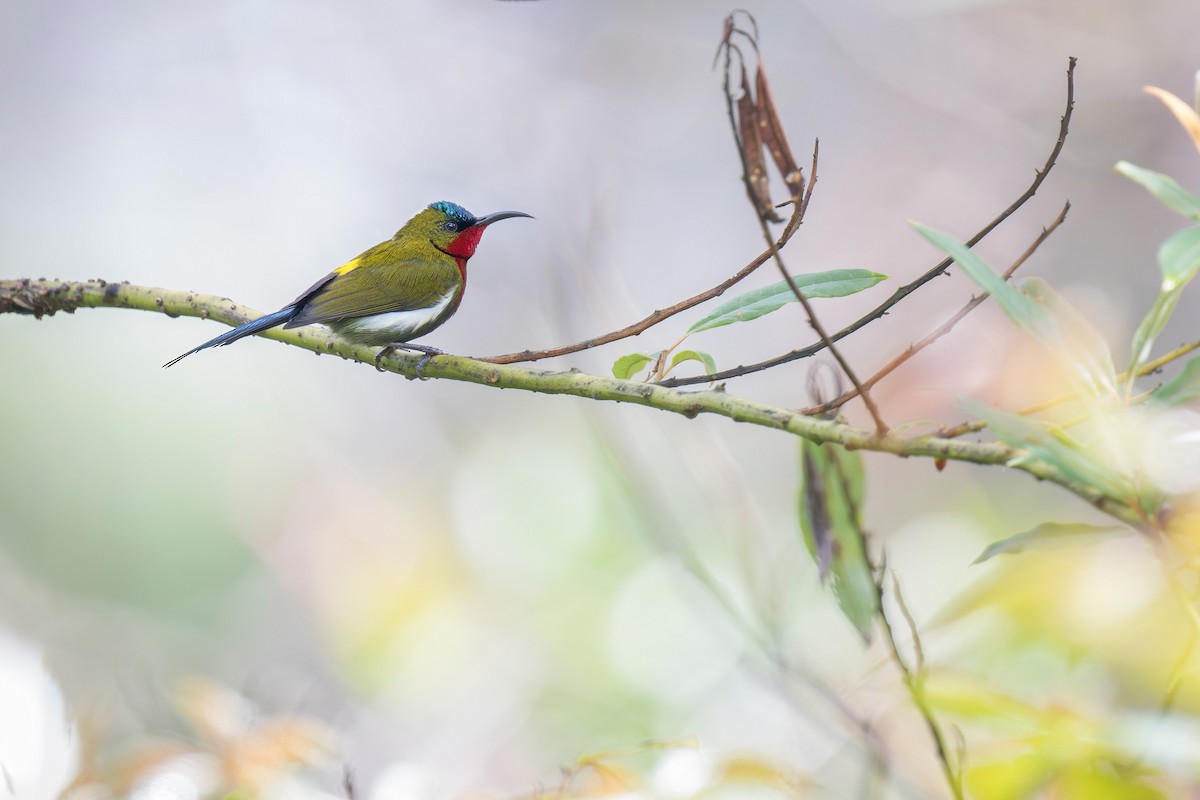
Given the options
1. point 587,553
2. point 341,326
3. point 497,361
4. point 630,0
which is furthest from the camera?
point 630,0

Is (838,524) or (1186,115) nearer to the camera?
(1186,115)

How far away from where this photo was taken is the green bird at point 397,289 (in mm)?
1928

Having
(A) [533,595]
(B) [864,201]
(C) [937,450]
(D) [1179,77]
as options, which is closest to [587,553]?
(A) [533,595]

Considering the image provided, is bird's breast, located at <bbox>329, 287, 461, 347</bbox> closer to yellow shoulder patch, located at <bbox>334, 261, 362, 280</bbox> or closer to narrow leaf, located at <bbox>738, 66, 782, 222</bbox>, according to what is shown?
yellow shoulder patch, located at <bbox>334, 261, 362, 280</bbox>

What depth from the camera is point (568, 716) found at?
7.49ft

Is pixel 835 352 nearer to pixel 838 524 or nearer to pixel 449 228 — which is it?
pixel 838 524

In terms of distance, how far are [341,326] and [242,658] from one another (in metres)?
1.90

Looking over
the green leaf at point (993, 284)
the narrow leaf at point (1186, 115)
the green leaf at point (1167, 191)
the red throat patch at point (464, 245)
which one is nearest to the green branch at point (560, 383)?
the green leaf at point (993, 284)

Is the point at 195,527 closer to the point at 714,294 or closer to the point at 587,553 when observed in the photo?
the point at 587,553

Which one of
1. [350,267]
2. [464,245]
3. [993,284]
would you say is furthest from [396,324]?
[993,284]

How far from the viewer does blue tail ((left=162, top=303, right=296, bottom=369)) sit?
126cm

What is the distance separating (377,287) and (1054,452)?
5.25 ft

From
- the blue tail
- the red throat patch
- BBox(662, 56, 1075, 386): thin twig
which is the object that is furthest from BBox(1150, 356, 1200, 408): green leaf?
the red throat patch

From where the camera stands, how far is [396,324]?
1.98 meters
